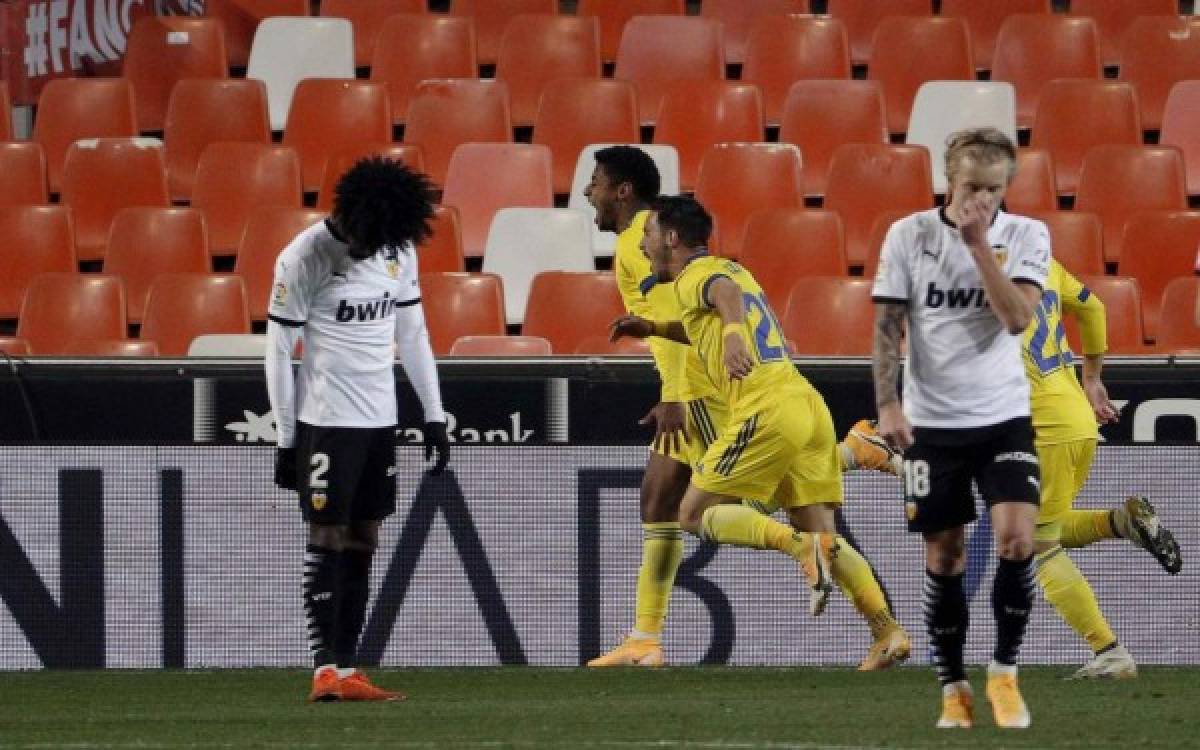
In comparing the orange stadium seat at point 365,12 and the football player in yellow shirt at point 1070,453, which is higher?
the orange stadium seat at point 365,12

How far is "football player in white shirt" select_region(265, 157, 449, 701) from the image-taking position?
7.26 metres

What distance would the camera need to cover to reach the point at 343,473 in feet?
24.0

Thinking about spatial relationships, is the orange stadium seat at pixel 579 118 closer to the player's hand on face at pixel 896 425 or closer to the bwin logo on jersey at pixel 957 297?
the bwin logo on jersey at pixel 957 297

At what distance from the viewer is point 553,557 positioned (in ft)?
29.4

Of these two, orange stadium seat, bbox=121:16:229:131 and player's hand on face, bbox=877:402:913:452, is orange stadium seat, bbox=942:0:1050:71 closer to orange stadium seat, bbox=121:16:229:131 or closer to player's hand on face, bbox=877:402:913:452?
orange stadium seat, bbox=121:16:229:131

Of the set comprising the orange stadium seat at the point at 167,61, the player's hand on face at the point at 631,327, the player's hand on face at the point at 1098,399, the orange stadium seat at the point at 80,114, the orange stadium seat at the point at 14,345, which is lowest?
the orange stadium seat at the point at 14,345

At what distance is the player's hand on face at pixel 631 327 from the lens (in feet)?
27.1

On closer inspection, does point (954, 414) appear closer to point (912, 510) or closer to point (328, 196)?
point (912, 510)

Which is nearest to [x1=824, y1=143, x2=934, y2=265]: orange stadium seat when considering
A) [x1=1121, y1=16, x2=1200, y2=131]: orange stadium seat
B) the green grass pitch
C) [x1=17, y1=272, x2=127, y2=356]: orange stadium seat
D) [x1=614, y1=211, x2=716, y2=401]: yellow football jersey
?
[x1=1121, y1=16, x2=1200, y2=131]: orange stadium seat

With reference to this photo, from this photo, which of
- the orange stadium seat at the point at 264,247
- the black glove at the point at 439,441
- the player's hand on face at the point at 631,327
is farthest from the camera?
the orange stadium seat at the point at 264,247

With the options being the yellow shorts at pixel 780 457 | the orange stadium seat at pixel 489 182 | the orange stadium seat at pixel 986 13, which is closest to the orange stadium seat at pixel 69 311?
the orange stadium seat at pixel 489 182

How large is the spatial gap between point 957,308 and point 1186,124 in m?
6.36

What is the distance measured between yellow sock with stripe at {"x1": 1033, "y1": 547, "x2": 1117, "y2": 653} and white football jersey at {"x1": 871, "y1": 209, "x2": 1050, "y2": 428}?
73.1 inches

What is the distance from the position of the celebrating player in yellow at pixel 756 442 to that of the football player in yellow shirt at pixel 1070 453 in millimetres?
679
